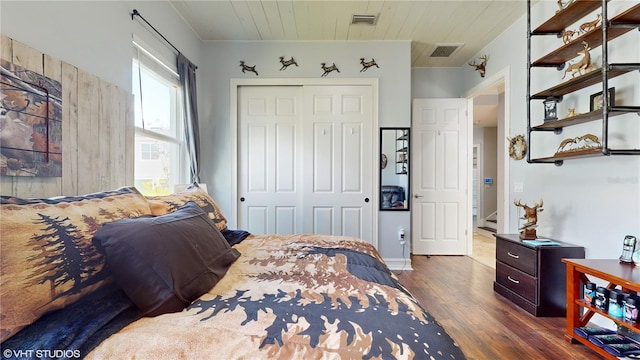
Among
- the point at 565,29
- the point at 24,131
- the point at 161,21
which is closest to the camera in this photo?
the point at 24,131

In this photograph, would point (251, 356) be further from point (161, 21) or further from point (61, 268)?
point (161, 21)

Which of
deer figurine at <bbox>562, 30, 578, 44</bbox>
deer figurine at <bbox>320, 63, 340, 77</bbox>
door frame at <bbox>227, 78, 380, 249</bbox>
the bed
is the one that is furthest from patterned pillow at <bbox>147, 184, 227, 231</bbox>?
deer figurine at <bbox>562, 30, 578, 44</bbox>

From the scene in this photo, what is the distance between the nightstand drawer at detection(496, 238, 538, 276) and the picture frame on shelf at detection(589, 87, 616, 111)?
3.98 ft

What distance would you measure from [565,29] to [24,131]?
155 inches

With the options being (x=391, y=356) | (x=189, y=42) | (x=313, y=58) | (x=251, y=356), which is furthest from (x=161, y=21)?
(x=391, y=356)

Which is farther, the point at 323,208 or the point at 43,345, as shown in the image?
the point at 323,208

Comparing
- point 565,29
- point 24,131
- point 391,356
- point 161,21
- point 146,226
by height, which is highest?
point 161,21

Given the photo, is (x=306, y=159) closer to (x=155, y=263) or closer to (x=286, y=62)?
(x=286, y=62)

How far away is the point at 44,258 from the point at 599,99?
131 inches

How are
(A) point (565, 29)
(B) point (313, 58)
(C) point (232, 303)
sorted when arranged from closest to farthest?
(C) point (232, 303) < (A) point (565, 29) < (B) point (313, 58)

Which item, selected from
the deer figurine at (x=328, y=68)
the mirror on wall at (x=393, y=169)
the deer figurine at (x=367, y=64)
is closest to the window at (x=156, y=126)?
the deer figurine at (x=328, y=68)

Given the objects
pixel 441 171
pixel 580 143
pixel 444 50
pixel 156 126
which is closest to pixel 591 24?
pixel 580 143

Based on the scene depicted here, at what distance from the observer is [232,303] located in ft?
3.37

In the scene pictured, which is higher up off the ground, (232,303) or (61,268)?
(61,268)
